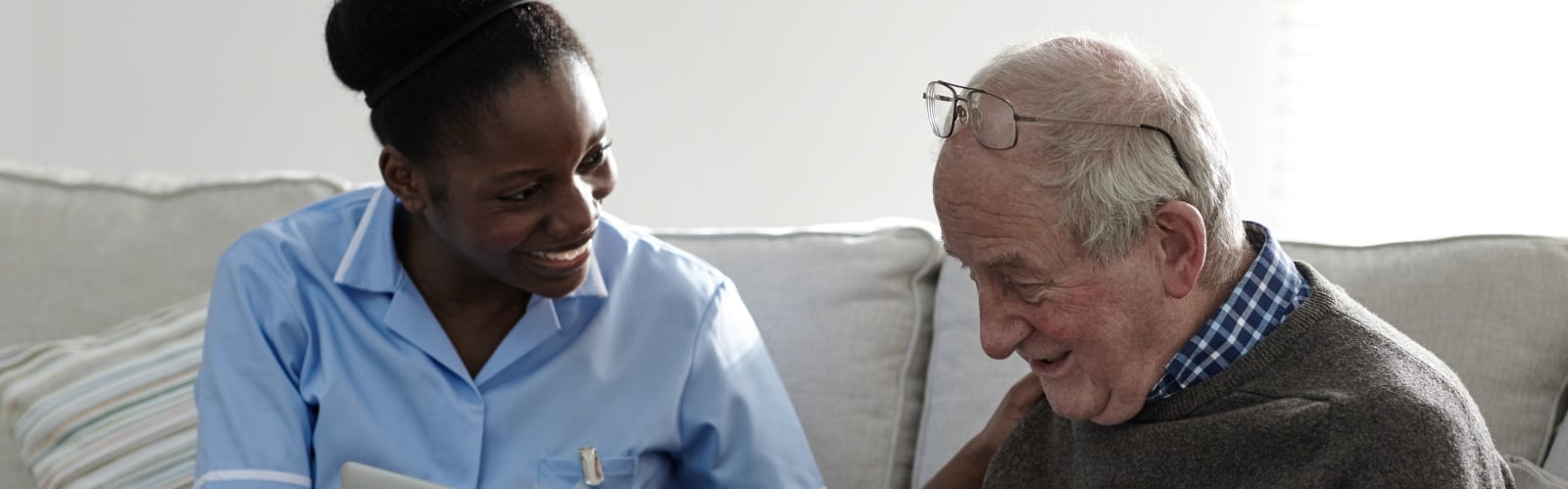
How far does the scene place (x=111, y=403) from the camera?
1.98 metres

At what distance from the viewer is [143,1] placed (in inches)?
115

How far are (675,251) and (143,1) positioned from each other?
1.70 metres

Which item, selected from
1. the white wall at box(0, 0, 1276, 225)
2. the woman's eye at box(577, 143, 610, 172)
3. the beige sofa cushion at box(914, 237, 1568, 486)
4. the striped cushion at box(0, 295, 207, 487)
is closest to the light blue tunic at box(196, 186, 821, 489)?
the woman's eye at box(577, 143, 610, 172)

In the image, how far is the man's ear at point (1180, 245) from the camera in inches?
45.1

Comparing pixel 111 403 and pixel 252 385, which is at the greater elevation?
pixel 252 385

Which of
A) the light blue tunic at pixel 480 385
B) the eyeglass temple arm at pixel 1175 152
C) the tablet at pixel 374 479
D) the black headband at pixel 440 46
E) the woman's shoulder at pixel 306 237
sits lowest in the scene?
the light blue tunic at pixel 480 385

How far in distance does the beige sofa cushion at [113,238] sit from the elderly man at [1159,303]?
1.36 m

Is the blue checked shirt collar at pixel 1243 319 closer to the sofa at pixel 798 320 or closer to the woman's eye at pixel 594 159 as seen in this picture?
the sofa at pixel 798 320

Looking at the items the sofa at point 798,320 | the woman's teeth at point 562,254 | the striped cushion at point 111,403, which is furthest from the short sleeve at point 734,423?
the striped cushion at point 111,403

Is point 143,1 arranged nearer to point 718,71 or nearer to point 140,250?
point 140,250

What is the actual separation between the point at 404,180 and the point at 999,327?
72 centimetres

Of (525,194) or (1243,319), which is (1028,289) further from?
(525,194)

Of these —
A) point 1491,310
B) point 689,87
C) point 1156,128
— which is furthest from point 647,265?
point 689,87

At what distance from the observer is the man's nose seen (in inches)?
48.9
